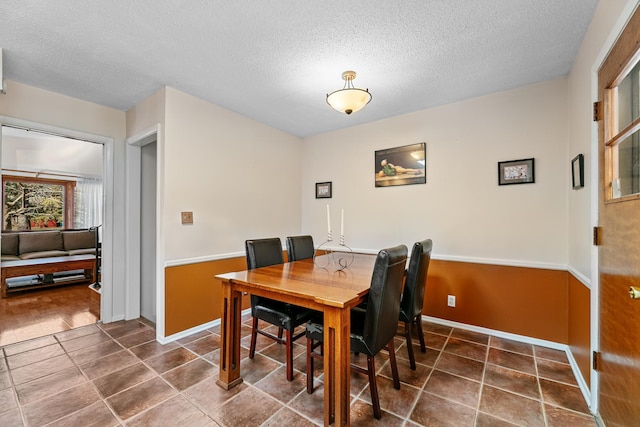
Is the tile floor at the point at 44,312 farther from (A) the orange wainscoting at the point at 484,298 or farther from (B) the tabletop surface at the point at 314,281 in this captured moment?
(B) the tabletop surface at the point at 314,281

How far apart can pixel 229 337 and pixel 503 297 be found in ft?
8.28

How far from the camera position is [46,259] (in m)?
4.59

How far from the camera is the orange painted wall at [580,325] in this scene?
5.82 feet

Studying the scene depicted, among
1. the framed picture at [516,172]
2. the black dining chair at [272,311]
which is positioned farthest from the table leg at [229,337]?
the framed picture at [516,172]

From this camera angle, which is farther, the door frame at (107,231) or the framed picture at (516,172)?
the door frame at (107,231)

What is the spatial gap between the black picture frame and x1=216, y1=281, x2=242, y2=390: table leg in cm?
232

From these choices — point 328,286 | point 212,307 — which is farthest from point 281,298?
point 212,307

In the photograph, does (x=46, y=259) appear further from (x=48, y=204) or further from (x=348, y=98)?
(x=348, y=98)

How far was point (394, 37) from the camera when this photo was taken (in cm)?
189

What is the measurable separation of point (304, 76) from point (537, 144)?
2.22 metres

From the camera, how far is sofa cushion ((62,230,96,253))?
5465 millimetres

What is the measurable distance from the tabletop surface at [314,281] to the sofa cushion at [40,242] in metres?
5.52

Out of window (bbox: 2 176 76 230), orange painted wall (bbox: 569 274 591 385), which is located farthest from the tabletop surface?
window (bbox: 2 176 76 230)

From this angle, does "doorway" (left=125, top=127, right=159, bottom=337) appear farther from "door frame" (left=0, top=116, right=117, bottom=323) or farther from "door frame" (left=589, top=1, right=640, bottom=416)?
"door frame" (left=589, top=1, right=640, bottom=416)
